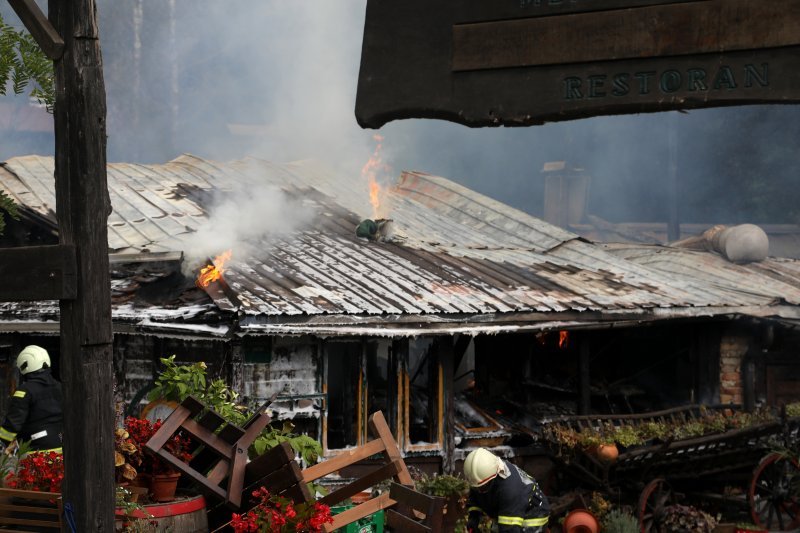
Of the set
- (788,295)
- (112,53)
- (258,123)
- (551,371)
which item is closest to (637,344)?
(551,371)

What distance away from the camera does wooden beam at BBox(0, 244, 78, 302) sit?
4.66 m

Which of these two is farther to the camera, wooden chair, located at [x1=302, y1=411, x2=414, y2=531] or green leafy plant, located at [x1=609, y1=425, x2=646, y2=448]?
green leafy plant, located at [x1=609, y1=425, x2=646, y2=448]

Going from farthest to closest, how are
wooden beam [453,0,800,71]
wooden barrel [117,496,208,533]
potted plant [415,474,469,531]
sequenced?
potted plant [415,474,469,531]
wooden barrel [117,496,208,533]
wooden beam [453,0,800,71]

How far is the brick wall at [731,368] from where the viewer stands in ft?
55.6

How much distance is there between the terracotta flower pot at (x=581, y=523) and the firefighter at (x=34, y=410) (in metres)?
7.20

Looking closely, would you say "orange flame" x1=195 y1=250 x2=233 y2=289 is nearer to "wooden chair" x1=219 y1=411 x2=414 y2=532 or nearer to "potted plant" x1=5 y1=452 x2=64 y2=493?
"wooden chair" x1=219 y1=411 x2=414 y2=532

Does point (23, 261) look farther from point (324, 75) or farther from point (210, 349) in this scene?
point (324, 75)

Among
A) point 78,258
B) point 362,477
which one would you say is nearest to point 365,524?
point 362,477

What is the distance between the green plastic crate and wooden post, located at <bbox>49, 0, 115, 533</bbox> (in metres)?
3.35

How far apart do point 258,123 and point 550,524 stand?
2911 cm

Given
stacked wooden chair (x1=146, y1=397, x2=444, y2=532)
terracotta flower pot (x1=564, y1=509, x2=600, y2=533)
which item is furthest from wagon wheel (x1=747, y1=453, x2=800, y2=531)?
stacked wooden chair (x1=146, y1=397, x2=444, y2=532)

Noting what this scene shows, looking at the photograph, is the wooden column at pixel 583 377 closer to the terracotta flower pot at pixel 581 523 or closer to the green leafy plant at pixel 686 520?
the green leafy plant at pixel 686 520

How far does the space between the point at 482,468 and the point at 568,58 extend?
7.01 m

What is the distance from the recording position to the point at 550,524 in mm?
13555
